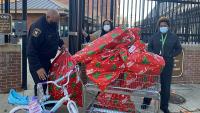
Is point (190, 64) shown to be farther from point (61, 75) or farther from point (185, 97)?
point (61, 75)

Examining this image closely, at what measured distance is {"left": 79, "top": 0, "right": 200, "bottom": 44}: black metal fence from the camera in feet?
25.5

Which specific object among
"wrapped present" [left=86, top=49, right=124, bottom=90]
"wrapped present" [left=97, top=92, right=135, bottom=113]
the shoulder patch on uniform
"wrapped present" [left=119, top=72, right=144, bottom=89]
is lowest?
"wrapped present" [left=97, top=92, right=135, bottom=113]

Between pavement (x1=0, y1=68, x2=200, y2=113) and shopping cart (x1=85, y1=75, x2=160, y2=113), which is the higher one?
shopping cart (x1=85, y1=75, x2=160, y2=113)

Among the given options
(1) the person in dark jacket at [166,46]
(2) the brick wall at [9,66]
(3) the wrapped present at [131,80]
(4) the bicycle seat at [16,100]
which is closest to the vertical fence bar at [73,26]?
(2) the brick wall at [9,66]

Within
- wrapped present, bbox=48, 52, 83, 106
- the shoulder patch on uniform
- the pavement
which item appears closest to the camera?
the shoulder patch on uniform

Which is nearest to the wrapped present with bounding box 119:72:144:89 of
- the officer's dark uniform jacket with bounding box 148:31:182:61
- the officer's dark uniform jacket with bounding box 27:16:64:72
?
the officer's dark uniform jacket with bounding box 27:16:64:72

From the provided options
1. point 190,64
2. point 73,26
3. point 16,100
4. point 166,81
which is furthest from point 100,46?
point 190,64

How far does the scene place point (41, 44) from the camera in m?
5.07

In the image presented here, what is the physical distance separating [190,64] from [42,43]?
4843 millimetres

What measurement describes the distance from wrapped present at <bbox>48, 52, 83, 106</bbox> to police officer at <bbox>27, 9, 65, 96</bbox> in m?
0.16

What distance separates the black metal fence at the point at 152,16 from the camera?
7777mm

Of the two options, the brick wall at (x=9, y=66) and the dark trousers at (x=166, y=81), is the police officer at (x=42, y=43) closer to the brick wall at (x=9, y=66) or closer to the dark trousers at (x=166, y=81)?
the brick wall at (x=9, y=66)

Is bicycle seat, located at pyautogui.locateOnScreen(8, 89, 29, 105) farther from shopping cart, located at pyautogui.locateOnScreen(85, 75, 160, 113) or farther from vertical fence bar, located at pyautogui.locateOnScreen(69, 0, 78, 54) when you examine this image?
vertical fence bar, located at pyautogui.locateOnScreen(69, 0, 78, 54)

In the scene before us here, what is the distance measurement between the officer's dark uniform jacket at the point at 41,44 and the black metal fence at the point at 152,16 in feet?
7.64
